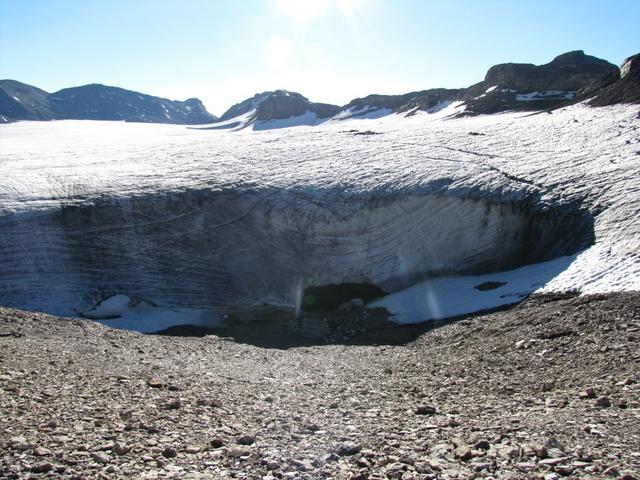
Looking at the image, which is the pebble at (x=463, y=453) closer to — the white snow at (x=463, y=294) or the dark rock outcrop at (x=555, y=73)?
the white snow at (x=463, y=294)

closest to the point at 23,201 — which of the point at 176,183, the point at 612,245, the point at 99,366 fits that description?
the point at 176,183

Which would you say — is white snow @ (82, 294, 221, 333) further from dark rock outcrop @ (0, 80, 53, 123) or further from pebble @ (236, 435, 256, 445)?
dark rock outcrop @ (0, 80, 53, 123)

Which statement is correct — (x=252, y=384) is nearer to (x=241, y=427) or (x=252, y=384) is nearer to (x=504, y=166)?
(x=241, y=427)

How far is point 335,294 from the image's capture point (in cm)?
2172

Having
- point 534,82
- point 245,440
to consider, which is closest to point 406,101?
point 534,82

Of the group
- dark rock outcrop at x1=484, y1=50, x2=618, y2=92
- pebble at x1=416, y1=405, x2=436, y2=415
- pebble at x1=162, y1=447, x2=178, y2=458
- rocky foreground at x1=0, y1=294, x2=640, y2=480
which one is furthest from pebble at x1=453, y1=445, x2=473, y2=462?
dark rock outcrop at x1=484, y1=50, x2=618, y2=92

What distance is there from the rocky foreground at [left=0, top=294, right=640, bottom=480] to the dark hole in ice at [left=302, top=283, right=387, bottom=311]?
7366mm

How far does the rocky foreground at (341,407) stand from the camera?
5.30 metres

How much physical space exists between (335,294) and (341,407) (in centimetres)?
1343

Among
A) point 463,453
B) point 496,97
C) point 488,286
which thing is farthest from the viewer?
point 496,97

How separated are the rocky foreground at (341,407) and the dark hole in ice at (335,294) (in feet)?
24.2

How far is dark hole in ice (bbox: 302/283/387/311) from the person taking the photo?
70.2ft

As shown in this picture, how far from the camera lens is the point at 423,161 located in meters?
27.1

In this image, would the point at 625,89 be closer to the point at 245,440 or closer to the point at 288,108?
the point at 245,440
